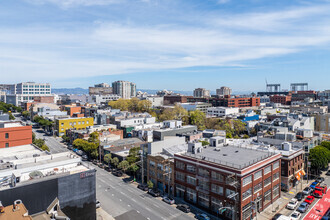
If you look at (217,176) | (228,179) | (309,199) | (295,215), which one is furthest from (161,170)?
(309,199)

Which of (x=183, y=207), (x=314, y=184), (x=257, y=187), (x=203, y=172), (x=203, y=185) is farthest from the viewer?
(x=314, y=184)

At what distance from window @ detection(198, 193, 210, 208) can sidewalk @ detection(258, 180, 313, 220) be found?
377 inches

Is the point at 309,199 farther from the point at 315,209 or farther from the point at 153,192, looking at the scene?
the point at 153,192

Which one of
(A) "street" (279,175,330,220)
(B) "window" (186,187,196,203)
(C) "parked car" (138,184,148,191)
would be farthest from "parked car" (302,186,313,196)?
(C) "parked car" (138,184,148,191)

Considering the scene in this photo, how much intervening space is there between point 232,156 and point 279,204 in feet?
46.9

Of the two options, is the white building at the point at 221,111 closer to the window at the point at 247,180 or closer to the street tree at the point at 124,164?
the street tree at the point at 124,164

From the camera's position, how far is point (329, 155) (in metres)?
63.5

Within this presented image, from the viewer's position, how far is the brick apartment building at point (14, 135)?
6106 centimetres

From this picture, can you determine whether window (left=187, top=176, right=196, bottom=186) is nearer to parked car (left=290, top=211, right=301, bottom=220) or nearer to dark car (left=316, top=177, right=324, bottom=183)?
parked car (left=290, top=211, right=301, bottom=220)

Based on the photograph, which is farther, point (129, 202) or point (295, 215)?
point (129, 202)

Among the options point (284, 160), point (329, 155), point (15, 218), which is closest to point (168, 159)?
point (284, 160)

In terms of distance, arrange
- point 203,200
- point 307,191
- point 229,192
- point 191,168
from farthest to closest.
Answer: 1. point 307,191
2. point 191,168
3. point 203,200
4. point 229,192

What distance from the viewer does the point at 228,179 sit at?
4109cm

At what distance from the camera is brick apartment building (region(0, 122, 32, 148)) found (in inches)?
2404
